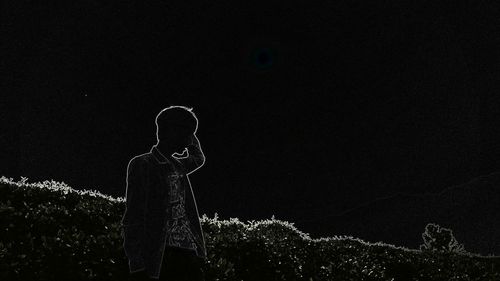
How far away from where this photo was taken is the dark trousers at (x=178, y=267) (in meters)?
8.19

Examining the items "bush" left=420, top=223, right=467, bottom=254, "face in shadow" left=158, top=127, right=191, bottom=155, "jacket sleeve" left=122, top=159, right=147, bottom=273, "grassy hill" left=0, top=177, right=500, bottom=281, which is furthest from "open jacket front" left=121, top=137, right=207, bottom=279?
"bush" left=420, top=223, right=467, bottom=254

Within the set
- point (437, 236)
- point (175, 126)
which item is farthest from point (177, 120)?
point (437, 236)

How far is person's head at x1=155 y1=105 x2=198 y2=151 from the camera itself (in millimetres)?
8148

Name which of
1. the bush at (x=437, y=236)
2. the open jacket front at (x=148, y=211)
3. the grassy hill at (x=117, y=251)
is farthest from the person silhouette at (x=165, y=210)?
the bush at (x=437, y=236)

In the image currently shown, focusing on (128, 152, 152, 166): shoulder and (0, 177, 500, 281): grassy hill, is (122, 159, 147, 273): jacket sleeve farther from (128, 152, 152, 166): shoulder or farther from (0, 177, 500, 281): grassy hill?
(0, 177, 500, 281): grassy hill

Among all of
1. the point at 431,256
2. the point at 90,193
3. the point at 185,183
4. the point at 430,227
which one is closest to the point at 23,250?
the point at 185,183

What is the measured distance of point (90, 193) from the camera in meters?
21.1

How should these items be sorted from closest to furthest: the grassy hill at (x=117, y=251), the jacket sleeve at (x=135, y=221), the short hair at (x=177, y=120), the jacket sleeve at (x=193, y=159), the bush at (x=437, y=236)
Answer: the jacket sleeve at (x=135, y=221)
the short hair at (x=177, y=120)
the jacket sleeve at (x=193, y=159)
the grassy hill at (x=117, y=251)
the bush at (x=437, y=236)

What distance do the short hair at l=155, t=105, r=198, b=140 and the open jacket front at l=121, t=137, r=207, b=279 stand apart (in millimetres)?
375

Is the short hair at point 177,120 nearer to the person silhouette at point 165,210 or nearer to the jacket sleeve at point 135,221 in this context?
the person silhouette at point 165,210

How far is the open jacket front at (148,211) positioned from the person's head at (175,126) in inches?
8.1

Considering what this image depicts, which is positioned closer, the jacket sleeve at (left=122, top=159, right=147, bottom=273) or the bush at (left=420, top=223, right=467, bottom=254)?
the jacket sleeve at (left=122, top=159, right=147, bottom=273)

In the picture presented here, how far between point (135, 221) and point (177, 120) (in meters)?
1.48

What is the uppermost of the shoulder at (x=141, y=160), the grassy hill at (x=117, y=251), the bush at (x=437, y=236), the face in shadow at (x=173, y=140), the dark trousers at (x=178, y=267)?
the bush at (x=437, y=236)
